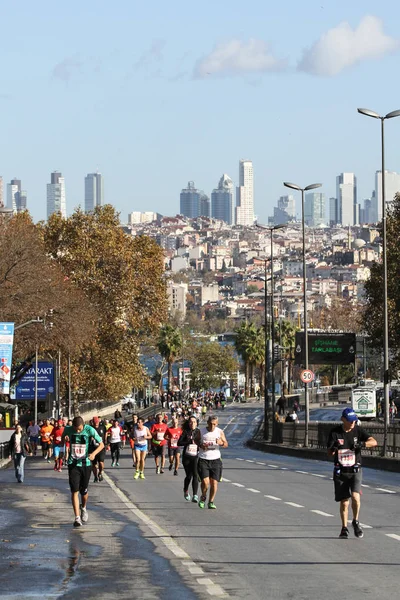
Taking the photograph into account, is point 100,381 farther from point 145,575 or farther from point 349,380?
point 349,380

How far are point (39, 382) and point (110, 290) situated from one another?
9.57 m

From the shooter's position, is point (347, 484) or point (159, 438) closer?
point (347, 484)

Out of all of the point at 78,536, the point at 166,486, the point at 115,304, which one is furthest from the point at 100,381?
the point at 78,536

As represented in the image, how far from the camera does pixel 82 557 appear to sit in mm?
14727

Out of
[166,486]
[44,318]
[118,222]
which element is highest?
[118,222]

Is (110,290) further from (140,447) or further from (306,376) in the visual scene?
(140,447)

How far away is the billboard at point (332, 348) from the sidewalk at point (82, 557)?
154 feet

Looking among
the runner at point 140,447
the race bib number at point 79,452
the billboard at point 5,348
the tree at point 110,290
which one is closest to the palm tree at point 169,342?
the tree at point 110,290

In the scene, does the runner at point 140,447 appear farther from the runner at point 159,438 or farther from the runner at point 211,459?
the runner at point 211,459

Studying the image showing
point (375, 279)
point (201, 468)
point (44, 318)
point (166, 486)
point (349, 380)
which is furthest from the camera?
point (349, 380)

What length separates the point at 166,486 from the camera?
30047 millimetres

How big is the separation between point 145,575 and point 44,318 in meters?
54.2

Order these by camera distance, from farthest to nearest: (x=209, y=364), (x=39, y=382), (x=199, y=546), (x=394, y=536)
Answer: (x=209, y=364)
(x=39, y=382)
(x=394, y=536)
(x=199, y=546)

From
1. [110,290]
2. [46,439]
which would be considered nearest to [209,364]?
[110,290]
